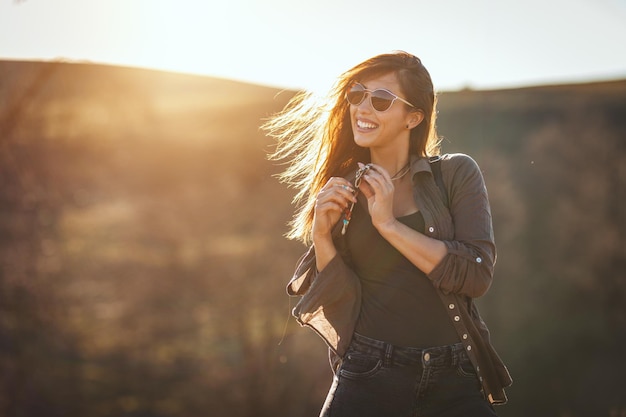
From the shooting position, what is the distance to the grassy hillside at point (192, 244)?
1577cm

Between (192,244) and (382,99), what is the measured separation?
1817 cm

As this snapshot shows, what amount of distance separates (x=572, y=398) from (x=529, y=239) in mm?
5757

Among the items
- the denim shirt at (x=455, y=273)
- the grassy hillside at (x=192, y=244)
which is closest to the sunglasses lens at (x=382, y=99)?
the denim shirt at (x=455, y=273)

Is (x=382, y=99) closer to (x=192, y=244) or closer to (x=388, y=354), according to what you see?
(x=388, y=354)

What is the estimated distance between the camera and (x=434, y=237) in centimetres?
249

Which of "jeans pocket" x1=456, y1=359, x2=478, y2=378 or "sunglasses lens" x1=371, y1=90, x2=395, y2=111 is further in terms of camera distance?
"sunglasses lens" x1=371, y1=90, x2=395, y2=111

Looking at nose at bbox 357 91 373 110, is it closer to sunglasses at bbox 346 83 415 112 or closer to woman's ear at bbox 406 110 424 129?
sunglasses at bbox 346 83 415 112

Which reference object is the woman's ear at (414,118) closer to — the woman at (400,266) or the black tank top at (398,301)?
the woman at (400,266)

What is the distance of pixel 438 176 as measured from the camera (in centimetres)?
264

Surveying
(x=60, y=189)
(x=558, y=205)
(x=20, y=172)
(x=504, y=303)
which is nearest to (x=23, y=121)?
(x=20, y=172)

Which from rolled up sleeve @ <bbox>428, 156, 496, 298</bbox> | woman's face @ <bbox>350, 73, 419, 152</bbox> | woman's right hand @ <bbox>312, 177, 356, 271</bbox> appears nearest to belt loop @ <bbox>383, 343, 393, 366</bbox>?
rolled up sleeve @ <bbox>428, 156, 496, 298</bbox>

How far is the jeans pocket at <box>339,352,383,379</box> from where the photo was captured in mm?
2486

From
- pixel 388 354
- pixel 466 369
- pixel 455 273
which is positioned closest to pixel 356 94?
pixel 455 273

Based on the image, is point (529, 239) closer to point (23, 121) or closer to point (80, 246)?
point (80, 246)
